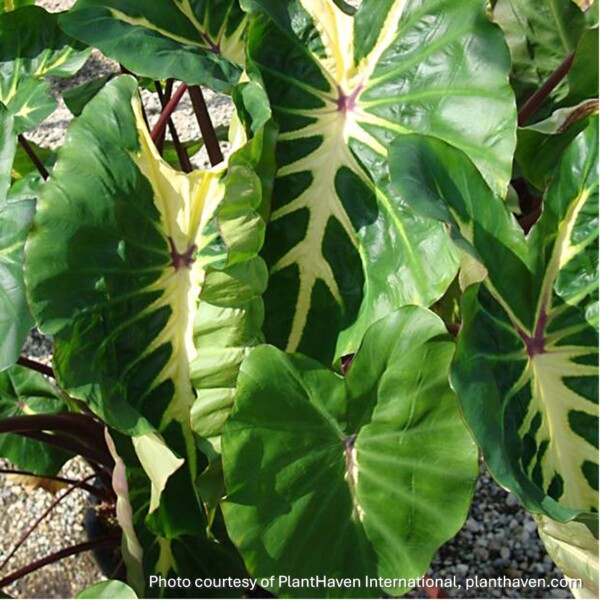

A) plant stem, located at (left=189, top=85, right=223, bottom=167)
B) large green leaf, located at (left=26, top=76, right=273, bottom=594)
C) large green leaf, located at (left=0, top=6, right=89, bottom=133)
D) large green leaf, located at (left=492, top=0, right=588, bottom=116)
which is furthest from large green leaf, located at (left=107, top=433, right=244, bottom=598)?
large green leaf, located at (left=492, top=0, right=588, bottom=116)

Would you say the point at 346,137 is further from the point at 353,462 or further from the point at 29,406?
the point at 29,406

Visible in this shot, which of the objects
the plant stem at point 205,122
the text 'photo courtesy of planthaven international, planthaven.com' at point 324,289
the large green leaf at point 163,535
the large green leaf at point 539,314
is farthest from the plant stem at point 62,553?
the large green leaf at point 539,314

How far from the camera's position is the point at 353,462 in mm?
953

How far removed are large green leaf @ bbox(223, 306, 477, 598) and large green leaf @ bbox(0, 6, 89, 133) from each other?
2.13ft

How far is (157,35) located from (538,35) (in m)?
0.61

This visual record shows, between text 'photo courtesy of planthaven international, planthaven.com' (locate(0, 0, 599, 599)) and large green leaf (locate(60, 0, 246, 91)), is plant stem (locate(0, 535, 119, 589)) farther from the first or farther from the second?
large green leaf (locate(60, 0, 246, 91))

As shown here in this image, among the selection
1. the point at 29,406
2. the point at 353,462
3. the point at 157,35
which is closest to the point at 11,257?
the point at 157,35

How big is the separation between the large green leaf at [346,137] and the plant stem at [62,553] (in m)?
0.56

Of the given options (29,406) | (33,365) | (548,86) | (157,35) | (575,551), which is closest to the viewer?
(575,551)

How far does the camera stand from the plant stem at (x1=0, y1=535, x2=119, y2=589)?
129 centimetres

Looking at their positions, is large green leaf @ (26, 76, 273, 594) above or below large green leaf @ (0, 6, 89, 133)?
below

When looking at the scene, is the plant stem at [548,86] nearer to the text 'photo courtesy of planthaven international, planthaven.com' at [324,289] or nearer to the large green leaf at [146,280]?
the text 'photo courtesy of planthaven international, planthaven.com' at [324,289]

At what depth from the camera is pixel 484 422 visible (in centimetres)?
81

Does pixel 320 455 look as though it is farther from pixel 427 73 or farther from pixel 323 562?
pixel 427 73
